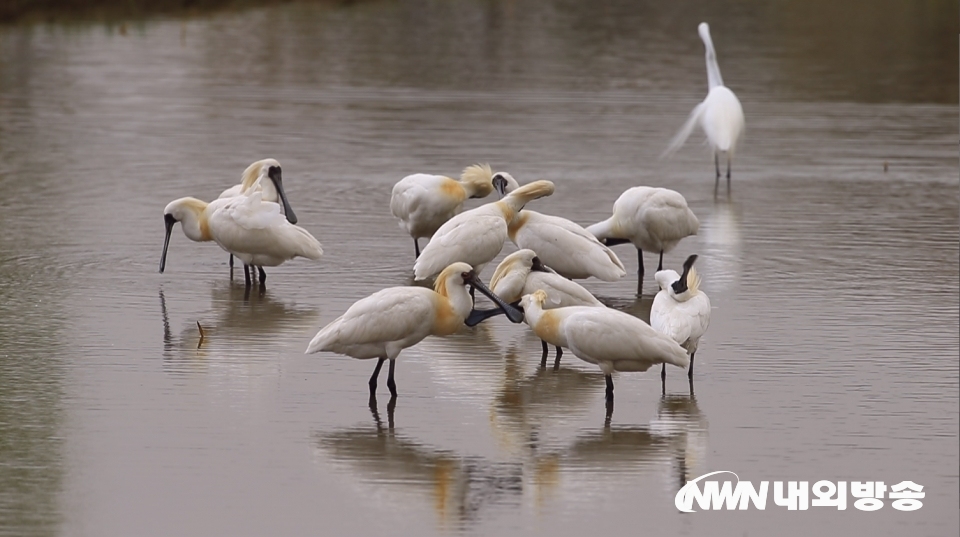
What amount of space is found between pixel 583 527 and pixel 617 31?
2868 cm

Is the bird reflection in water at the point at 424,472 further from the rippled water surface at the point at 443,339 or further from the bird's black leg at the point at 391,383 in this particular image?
the bird's black leg at the point at 391,383

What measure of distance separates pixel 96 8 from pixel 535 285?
29.6 metres

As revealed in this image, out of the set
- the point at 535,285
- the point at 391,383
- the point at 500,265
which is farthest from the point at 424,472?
the point at 500,265

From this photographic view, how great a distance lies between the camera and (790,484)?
6.92 m

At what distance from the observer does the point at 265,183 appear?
1223cm

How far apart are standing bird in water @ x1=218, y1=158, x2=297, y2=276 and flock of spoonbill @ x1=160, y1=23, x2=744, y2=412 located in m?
0.01

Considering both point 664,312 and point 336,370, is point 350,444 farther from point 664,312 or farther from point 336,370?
point 664,312

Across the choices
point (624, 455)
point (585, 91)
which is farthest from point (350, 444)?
point (585, 91)

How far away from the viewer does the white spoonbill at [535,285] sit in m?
9.07

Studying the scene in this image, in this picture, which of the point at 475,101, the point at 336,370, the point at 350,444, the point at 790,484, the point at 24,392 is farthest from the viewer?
the point at 475,101

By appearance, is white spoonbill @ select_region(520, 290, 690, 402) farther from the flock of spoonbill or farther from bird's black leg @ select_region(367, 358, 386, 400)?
bird's black leg @ select_region(367, 358, 386, 400)

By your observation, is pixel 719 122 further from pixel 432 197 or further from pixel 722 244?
pixel 432 197

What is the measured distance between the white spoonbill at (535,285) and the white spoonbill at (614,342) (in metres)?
0.90

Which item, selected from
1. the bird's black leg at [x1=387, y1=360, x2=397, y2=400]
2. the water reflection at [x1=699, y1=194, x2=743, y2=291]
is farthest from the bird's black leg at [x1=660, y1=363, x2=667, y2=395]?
the water reflection at [x1=699, y1=194, x2=743, y2=291]
